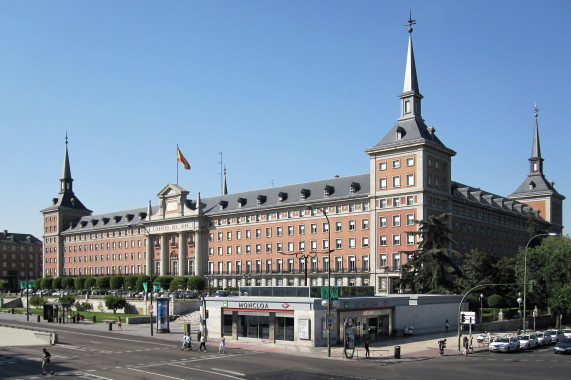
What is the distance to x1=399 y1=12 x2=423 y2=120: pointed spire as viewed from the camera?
3603 inches

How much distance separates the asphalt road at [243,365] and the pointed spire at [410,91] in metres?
48.2

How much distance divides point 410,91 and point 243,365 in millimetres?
62431

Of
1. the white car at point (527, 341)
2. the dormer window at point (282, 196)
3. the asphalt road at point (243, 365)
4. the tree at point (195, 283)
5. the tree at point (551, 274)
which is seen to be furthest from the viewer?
the tree at point (195, 283)

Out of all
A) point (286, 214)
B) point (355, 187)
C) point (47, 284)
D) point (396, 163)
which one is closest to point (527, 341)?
point (396, 163)

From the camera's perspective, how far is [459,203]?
313 feet

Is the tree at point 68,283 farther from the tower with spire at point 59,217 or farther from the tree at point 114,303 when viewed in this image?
the tree at point 114,303

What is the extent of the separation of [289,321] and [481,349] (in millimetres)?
15914

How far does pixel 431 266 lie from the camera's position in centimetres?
7175

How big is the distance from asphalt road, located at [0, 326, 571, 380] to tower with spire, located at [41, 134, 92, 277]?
114m

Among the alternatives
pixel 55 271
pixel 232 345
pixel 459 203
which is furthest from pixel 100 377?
pixel 55 271

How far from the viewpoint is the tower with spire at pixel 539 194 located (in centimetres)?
12756

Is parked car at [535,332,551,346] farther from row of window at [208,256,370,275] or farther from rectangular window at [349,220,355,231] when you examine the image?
rectangular window at [349,220,355,231]

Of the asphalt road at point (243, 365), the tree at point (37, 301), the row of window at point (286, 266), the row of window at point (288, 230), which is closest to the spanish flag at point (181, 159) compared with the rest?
the row of window at point (288, 230)

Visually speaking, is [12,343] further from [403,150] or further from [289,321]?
[403,150]
